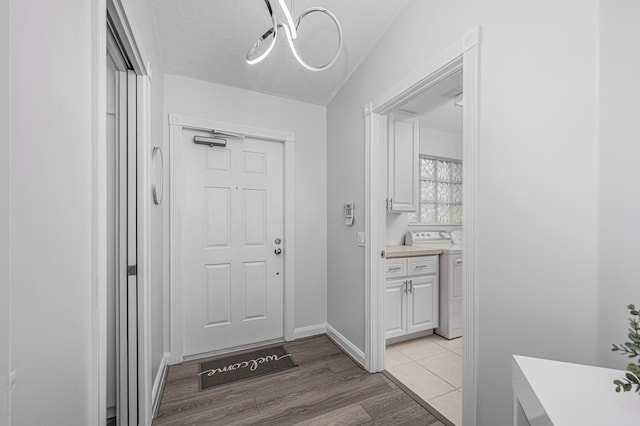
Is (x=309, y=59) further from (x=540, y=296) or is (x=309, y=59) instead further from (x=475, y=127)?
(x=540, y=296)

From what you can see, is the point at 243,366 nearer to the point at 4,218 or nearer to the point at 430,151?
the point at 4,218

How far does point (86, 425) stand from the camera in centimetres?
75

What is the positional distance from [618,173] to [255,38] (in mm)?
2256

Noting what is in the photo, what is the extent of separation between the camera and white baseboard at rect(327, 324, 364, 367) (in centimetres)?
224

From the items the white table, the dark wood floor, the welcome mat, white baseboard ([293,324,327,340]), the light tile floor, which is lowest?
the light tile floor

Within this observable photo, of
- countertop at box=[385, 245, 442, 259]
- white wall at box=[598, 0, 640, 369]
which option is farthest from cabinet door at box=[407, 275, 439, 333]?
white wall at box=[598, 0, 640, 369]

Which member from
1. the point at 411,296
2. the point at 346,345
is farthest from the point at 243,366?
the point at 411,296

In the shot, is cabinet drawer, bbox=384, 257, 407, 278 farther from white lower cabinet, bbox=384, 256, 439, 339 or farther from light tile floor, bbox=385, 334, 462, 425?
light tile floor, bbox=385, 334, 462, 425

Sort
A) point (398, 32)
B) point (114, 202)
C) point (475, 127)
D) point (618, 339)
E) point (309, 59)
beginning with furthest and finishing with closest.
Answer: point (309, 59) < point (398, 32) < point (114, 202) < point (475, 127) < point (618, 339)

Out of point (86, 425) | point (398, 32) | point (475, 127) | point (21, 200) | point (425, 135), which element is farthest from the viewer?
point (425, 135)

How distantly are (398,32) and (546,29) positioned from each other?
104 cm

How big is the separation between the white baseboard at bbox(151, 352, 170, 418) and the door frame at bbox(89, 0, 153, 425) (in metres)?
0.11

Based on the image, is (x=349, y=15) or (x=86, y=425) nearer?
(x=86, y=425)

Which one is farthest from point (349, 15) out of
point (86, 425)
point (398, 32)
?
point (86, 425)
